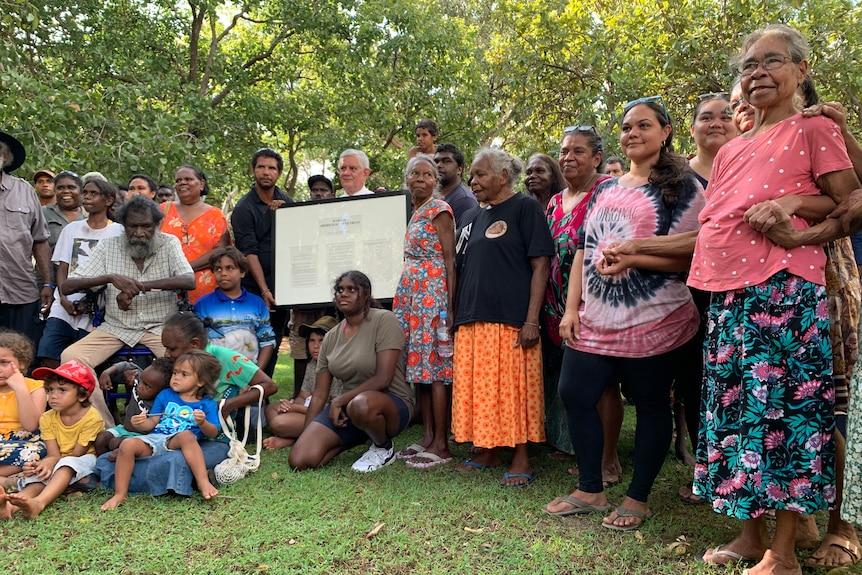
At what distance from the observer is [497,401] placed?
471 centimetres

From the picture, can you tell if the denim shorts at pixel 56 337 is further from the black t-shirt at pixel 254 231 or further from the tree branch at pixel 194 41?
the tree branch at pixel 194 41

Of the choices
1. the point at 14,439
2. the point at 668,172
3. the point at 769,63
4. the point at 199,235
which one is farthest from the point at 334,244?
the point at 769,63

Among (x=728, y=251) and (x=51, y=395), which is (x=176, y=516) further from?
(x=728, y=251)

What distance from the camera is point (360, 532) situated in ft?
12.5

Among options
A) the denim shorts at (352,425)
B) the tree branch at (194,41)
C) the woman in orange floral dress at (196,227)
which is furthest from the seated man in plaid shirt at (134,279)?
the tree branch at (194,41)

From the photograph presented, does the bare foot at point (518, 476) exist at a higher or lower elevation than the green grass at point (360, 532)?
higher

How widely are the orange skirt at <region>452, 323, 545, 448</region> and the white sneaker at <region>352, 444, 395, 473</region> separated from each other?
68 centimetres

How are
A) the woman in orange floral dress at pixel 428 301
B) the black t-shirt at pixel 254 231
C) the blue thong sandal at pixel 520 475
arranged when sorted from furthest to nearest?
the black t-shirt at pixel 254 231 < the woman in orange floral dress at pixel 428 301 < the blue thong sandal at pixel 520 475

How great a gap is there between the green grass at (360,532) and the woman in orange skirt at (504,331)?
347mm

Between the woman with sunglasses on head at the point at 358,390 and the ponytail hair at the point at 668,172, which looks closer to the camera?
→ the ponytail hair at the point at 668,172

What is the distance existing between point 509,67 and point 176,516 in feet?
31.5

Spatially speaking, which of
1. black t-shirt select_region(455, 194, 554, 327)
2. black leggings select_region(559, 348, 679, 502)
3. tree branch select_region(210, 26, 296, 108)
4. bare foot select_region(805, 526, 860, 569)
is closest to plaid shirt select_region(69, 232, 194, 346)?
black t-shirt select_region(455, 194, 554, 327)

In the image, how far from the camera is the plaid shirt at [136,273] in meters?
5.82

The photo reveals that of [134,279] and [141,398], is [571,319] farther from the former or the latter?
[134,279]
